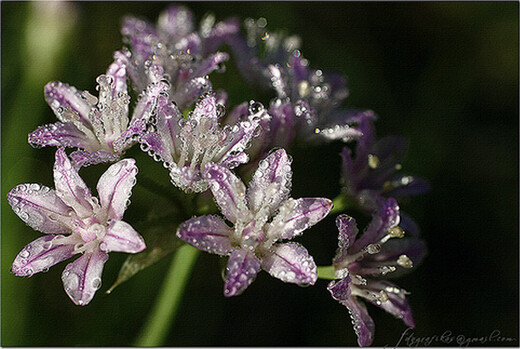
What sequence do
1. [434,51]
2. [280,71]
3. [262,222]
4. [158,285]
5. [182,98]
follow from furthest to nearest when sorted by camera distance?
[434,51] < [158,285] < [280,71] < [182,98] < [262,222]

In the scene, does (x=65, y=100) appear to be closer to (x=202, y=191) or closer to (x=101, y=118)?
(x=101, y=118)

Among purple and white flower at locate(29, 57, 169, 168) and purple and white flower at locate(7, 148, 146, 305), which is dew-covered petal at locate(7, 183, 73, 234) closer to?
purple and white flower at locate(7, 148, 146, 305)

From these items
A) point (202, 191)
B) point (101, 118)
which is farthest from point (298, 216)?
point (101, 118)

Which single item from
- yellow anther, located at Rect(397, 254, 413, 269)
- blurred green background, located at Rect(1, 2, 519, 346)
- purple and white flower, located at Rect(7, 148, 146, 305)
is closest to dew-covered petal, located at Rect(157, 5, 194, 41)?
blurred green background, located at Rect(1, 2, 519, 346)

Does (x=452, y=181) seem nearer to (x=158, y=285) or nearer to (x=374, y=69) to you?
(x=374, y=69)

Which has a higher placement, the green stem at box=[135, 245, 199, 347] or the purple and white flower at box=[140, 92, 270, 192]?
the purple and white flower at box=[140, 92, 270, 192]

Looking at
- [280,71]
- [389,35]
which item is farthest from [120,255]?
[389,35]
